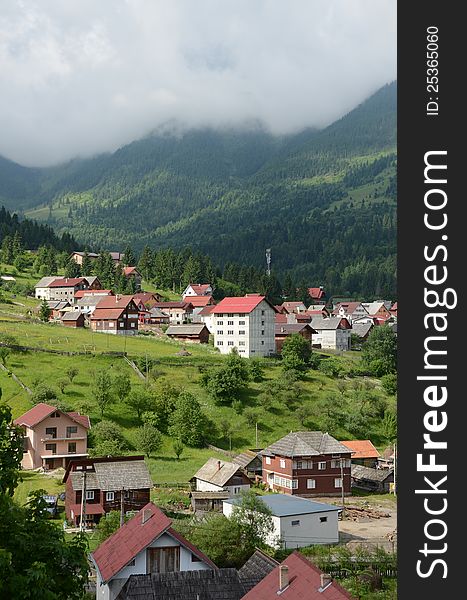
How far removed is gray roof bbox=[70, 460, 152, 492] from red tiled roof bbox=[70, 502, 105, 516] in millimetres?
1098

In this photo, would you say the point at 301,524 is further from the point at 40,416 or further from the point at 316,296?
the point at 316,296

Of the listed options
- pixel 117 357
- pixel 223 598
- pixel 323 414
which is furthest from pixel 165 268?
pixel 223 598

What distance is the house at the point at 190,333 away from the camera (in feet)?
365

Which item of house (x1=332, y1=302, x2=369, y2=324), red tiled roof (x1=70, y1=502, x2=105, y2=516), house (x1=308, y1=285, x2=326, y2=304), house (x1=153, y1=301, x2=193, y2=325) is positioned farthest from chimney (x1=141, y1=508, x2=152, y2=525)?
house (x1=308, y1=285, x2=326, y2=304)

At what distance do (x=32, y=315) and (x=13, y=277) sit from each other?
32.5m

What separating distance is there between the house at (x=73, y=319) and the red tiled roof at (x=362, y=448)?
56.3 m

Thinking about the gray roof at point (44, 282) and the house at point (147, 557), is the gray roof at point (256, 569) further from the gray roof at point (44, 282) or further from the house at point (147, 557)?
the gray roof at point (44, 282)

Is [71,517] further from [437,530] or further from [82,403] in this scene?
[437,530]

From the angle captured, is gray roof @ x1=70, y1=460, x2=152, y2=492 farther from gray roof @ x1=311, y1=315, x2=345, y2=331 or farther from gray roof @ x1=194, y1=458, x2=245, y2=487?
gray roof @ x1=311, y1=315, x2=345, y2=331

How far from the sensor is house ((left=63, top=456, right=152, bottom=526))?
4825 centimetres

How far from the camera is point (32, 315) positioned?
385 ft

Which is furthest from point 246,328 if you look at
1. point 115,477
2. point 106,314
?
point 115,477

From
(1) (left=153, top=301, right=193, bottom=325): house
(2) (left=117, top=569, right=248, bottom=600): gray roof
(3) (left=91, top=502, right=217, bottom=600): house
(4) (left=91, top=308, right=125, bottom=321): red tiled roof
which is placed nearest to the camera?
(2) (left=117, top=569, right=248, bottom=600): gray roof

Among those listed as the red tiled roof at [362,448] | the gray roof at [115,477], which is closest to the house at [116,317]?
the red tiled roof at [362,448]
